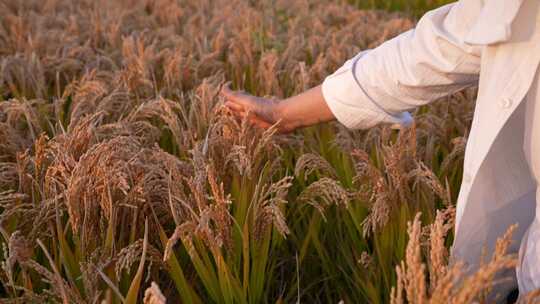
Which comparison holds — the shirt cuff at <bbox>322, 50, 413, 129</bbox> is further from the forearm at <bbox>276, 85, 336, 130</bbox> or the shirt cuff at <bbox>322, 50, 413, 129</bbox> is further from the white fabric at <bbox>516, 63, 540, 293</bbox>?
the white fabric at <bbox>516, 63, 540, 293</bbox>

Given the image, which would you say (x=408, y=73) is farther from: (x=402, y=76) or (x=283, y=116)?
(x=283, y=116)

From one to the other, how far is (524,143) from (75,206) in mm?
890

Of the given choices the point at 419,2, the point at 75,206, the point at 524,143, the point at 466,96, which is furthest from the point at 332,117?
the point at 419,2

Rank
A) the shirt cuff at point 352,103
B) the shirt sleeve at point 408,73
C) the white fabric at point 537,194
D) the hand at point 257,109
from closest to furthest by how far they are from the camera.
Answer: the white fabric at point 537,194, the shirt sleeve at point 408,73, the shirt cuff at point 352,103, the hand at point 257,109

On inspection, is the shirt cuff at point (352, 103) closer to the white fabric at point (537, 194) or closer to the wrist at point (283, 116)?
the wrist at point (283, 116)

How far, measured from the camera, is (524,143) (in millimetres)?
1189

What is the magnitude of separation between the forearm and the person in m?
0.04

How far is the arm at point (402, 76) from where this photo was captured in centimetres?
128

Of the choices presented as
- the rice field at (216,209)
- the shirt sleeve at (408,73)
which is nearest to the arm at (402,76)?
the shirt sleeve at (408,73)

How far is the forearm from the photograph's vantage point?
159 centimetres

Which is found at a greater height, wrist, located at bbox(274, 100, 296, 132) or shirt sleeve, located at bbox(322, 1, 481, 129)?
shirt sleeve, located at bbox(322, 1, 481, 129)

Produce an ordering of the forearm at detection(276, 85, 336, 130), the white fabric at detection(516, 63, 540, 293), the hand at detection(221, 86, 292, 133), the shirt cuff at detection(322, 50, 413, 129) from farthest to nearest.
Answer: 1. the hand at detection(221, 86, 292, 133)
2. the forearm at detection(276, 85, 336, 130)
3. the shirt cuff at detection(322, 50, 413, 129)
4. the white fabric at detection(516, 63, 540, 293)

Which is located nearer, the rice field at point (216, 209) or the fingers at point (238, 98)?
the rice field at point (216, 209)

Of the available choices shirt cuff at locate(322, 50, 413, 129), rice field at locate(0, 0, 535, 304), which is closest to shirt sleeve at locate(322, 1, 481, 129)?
shirt cuff at locate(322, 50, 413, 129)
